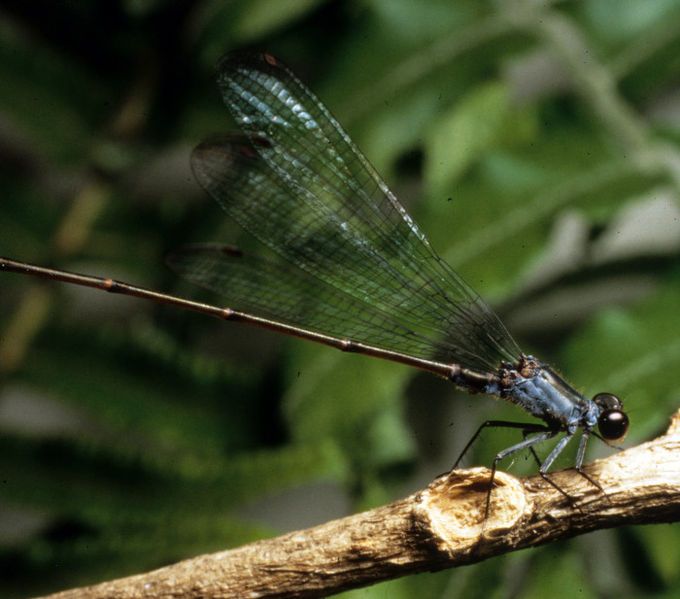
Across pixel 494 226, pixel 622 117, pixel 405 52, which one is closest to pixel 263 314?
pixel 494 226

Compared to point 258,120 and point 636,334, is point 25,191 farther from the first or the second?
point 636,334

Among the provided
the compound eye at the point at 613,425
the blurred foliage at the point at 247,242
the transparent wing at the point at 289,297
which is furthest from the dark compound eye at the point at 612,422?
the transparent wing at the point at 289,297

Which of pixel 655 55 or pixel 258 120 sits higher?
pixel 655 55

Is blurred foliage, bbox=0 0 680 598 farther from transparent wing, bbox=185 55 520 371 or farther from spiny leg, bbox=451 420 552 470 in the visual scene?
transparent wing, bbox=185 55 520 371

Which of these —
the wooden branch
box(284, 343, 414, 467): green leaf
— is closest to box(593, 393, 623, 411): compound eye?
the wooden branch

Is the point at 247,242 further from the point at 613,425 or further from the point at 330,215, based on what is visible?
the point at 613,425

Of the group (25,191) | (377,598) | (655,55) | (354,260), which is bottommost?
(377,598)

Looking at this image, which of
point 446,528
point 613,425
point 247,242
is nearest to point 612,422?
point 613,425

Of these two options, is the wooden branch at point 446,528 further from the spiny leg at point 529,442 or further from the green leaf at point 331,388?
the green leaf at point 331,388
